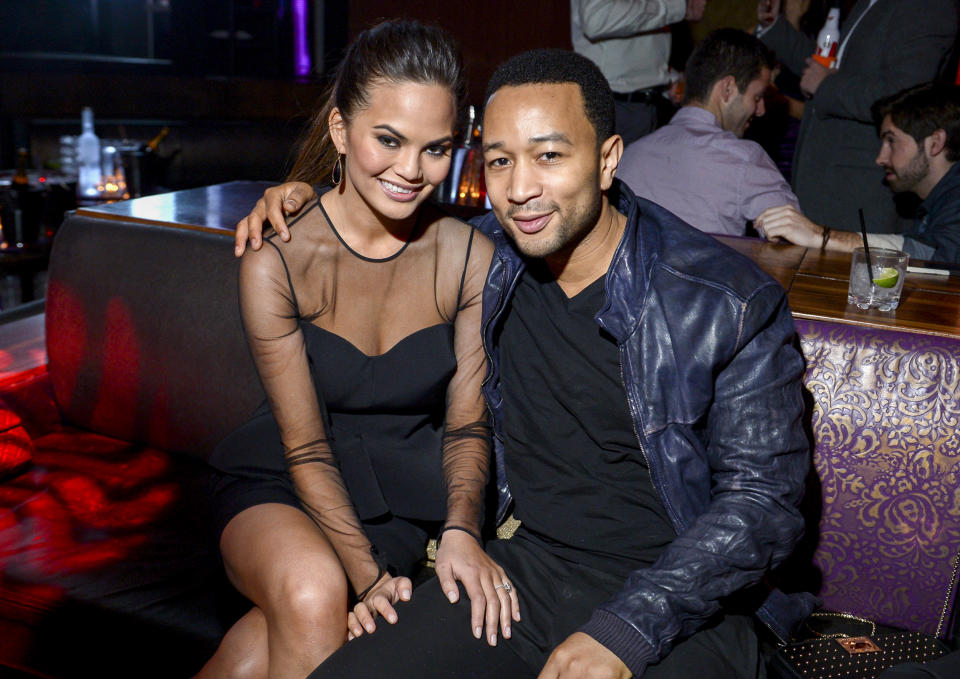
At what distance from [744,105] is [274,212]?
80.0 inches

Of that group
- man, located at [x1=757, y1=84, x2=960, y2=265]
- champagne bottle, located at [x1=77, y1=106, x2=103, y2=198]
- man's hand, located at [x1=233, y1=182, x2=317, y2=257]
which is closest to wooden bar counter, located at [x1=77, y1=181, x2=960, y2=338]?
man, located at [x1=757, y1=84, x2=960, y2=265]

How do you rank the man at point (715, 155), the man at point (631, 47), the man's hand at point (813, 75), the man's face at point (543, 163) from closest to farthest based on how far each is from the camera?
the man's face at point (543, 163)
the man at point (715, 155)
the man's hand at point (813, 75)
the man at point (631, 47)

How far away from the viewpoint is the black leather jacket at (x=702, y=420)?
1.35 meters

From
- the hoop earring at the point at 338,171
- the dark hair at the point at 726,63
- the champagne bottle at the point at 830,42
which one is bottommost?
the hoop earring at the point at 338,171

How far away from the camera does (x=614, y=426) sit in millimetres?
1511

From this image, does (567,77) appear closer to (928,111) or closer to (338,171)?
(338,171)

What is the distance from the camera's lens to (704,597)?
1354mm

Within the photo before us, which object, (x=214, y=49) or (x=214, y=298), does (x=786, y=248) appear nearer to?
(x=214, y=298)

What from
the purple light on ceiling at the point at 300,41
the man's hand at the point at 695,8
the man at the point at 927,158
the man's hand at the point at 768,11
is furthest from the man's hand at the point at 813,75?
the purple light on ceiling at the point at 300,41

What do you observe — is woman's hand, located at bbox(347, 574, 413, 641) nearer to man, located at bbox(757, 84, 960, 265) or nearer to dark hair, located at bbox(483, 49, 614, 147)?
dark hair, located at bbox(483, 49, 614, 147)

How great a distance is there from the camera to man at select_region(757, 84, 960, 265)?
2.58 metres

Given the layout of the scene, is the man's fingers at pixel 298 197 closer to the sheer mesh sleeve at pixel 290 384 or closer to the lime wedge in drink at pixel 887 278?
the sheer mesh sleeve at pixel 290 384

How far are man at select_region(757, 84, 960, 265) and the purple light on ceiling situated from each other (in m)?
7.42

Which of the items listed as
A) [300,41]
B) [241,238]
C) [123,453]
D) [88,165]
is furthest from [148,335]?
[300,41]
